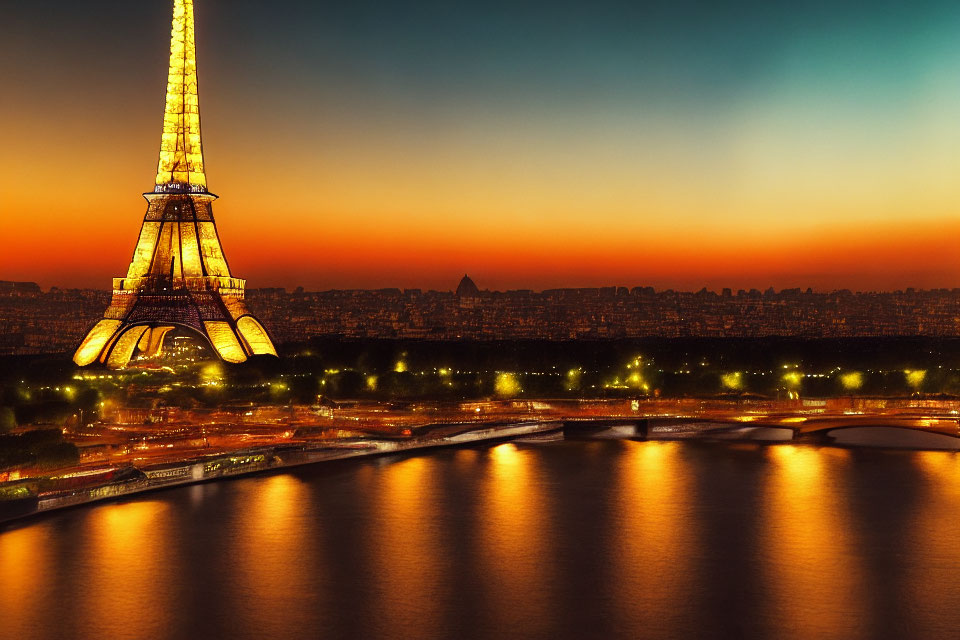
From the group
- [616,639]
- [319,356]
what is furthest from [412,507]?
[319,356]

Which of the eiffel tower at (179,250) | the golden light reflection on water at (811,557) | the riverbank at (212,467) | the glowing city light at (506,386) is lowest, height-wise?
the golden light reflection on water at (811,557)

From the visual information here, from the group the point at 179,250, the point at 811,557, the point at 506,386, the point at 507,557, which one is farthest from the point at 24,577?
the point at 506,386

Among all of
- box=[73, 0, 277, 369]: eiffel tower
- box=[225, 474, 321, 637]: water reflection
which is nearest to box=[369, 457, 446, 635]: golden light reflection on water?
box=[225, 474, 321, 637]: water reflection

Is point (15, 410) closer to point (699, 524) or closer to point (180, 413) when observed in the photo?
point (180, 413)

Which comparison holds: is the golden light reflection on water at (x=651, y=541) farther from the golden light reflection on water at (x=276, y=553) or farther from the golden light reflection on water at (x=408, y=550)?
the golden light reflection on water at (x=276, y=553)

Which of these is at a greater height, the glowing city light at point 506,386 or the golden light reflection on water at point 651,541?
the glowing city light at point 506,386

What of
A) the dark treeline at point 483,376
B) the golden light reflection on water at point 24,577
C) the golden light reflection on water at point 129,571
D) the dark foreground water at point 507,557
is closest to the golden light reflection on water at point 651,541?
the dark foreground water at point 507,557
